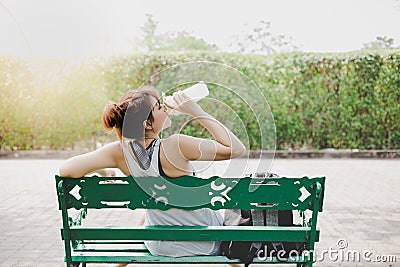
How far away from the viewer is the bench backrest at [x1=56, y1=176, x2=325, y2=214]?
11.4ft

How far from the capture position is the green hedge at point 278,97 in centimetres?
1368

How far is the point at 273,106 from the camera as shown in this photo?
13.9 metres

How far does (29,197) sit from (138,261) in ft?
15.5

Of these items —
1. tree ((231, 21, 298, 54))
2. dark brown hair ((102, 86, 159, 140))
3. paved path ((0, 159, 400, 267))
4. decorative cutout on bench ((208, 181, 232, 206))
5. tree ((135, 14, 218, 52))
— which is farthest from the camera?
tree ((135, 14, 218, 52))

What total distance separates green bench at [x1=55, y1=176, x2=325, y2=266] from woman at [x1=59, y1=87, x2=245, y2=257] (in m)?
0.10

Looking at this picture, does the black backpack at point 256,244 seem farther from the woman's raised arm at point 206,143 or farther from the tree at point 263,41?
the tree at point 263,41

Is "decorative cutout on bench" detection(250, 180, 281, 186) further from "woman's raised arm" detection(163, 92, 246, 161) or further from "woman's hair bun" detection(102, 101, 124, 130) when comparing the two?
"woman's hair bun" detection(102, 101, 124, 130)

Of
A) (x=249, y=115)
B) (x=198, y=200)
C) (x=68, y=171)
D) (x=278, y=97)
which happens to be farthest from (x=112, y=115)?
(x=278, y=97)

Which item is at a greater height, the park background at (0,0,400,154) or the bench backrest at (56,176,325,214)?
the bench backrest at (56,176,325,214)

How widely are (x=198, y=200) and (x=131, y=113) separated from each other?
23.8 inches

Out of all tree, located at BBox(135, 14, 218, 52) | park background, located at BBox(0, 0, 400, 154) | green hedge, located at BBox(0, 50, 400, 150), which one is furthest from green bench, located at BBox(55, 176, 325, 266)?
tree, located at BBox(135, 14, 218, 52)

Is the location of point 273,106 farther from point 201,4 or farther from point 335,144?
point 201,4

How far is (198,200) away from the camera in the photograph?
11.6 ft

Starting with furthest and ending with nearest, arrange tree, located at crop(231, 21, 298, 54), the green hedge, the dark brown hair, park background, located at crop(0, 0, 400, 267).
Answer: tree, located at crop(231, 21, 298, 54)
the green hedge
park background, located at crop(0, 0, 400, 267)
the dark brown hair
